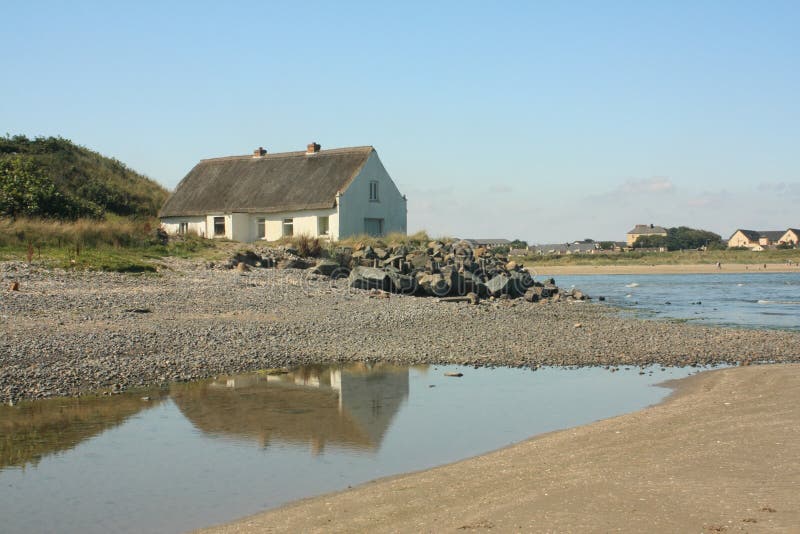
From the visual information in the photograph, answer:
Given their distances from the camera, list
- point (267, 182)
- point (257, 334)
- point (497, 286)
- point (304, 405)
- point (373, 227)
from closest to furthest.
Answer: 1. point (304, 405)
2. point (257, 334)
3. point (497, 286)
4. point (373, 227)
5. point (267, 182)

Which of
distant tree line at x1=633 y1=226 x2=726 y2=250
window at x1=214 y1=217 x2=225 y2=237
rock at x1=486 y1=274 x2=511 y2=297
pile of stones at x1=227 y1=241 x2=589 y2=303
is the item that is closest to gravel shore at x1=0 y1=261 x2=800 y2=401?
pile of stones at x1=227 y1=241 x2=589 y2=303

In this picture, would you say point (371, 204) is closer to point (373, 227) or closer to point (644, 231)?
point (373, 227)

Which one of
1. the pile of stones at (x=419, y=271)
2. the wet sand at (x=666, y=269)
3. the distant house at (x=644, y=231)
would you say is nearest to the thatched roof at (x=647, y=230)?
the distant house at (x=644, y=231)

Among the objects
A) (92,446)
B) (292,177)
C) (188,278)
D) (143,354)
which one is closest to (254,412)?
(92,446)

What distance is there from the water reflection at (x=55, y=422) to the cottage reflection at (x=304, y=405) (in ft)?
2.86

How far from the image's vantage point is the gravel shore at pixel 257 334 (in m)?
14.5

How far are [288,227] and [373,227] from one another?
4383mm

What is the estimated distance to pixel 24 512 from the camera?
26.0ft

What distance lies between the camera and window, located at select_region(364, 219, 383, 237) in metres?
41.5

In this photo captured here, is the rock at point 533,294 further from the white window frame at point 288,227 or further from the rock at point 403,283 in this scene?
the white window frame at point 288,227

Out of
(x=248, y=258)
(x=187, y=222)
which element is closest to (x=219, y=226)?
(x=187, y=222)

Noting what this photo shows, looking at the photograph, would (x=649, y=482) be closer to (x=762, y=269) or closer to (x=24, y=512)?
(x=24, y=512)

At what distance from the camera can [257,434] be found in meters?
11.0

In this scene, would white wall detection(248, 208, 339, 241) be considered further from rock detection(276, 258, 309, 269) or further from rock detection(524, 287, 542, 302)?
rock detection(524, 287, 542, 302)
